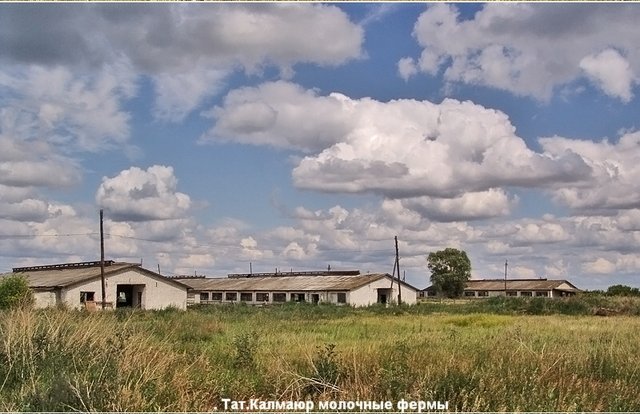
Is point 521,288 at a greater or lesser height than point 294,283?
lesser

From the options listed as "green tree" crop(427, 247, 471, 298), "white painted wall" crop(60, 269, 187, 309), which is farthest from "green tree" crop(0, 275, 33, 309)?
"green tree" crop(427, 247, 471, 298)

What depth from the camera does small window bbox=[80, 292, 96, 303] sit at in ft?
160

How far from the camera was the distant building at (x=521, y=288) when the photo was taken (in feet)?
306

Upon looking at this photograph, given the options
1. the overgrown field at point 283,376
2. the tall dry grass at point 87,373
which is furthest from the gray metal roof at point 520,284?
the tall dry grass at point 87,373

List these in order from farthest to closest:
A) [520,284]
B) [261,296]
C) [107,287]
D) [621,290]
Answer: [520,284] < [621,290] < [261,296] < [107,287]

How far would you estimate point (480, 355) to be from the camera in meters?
11.6

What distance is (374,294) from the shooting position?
65188mm

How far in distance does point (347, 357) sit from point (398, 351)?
106 cm

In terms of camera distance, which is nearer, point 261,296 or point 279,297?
point 279,297

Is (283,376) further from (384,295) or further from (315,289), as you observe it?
(384,295)

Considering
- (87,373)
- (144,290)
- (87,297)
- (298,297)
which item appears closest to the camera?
(87,373)

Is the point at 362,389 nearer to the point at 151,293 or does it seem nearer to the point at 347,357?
the point at 347,357

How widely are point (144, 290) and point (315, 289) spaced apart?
19.4m

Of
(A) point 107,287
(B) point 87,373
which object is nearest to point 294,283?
(A) point 107,287
